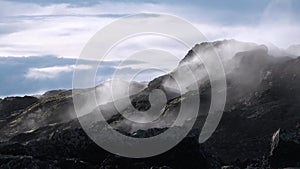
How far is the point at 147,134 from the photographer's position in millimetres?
51781

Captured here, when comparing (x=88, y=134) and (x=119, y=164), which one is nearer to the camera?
(x=119, y=164)

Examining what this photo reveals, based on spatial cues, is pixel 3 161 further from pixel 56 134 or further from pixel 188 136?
pixel 188 136

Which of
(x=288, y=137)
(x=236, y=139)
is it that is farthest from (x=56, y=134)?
(x=236, y=139)

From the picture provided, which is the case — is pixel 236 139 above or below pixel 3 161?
below

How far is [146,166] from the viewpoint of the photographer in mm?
48344

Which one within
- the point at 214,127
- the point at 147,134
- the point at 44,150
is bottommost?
the point at 214,127

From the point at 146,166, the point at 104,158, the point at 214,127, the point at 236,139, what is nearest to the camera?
the point at 146,166

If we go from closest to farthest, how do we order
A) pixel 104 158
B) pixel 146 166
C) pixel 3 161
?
pixel 3 161 → pixel 146 166 → pixel 104 158

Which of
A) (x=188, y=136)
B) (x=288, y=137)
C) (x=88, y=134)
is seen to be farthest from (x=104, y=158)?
(x=288, y=137)

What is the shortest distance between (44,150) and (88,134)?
4.51m

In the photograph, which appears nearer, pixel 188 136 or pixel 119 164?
pixel 119 164

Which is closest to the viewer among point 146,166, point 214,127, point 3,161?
point 3,161

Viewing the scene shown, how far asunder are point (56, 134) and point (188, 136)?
529 inches

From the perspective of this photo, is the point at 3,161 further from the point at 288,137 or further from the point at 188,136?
the point at 288,137
